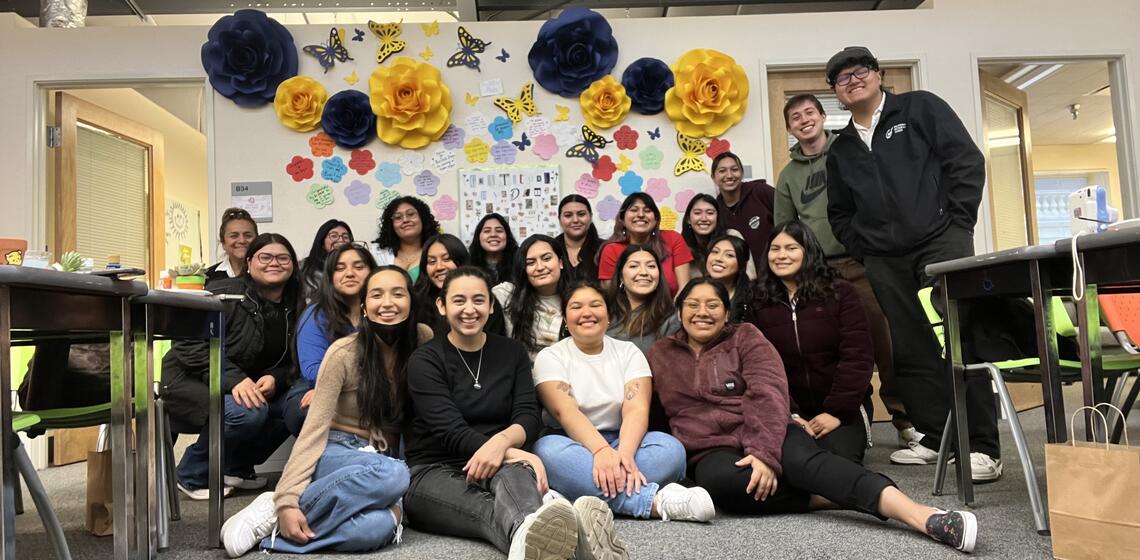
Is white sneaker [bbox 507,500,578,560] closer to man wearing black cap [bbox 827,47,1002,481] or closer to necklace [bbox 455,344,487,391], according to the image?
necklace [bbox 455,344,487,391]

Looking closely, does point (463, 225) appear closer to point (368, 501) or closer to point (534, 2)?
point (534, 2)

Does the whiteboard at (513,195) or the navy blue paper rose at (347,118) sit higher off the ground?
the navy blue paper rose at (347,118)

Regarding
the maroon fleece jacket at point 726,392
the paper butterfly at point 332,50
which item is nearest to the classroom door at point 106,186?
the paper butterfly at point 332,50

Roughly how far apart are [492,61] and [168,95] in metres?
3.59

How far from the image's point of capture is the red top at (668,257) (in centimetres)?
322

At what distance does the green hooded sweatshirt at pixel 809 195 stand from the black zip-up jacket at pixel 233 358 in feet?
6.57

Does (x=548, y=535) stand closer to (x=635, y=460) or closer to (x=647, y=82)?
(x=635, y=460)

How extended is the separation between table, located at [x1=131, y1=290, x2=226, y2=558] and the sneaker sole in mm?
939

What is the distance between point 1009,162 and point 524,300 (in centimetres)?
307

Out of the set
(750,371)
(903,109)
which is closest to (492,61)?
(903,109)

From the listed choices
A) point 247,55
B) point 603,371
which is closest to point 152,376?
point 603,371

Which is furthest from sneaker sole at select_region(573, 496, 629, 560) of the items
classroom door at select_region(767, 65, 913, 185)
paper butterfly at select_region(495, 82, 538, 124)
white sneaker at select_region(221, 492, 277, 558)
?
classroom door at select_region(767, 65, 913, 185)

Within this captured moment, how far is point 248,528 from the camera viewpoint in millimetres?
1866

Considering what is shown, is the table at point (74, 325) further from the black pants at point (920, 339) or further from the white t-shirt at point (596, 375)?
the black pants at point (920, 339)
